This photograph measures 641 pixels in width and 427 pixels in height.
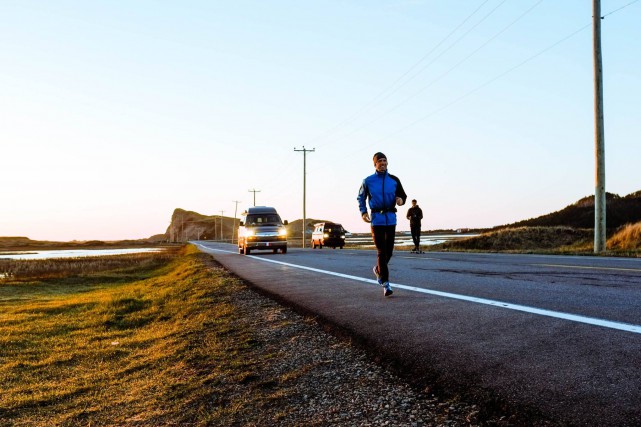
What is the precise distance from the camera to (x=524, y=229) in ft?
127

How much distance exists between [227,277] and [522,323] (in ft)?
30.9

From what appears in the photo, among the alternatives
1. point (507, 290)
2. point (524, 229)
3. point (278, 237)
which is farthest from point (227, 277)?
point (524, 229)

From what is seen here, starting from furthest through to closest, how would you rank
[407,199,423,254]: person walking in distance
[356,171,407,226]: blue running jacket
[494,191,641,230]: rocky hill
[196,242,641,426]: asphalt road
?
[494,191,641,230]: rocky hill < [407,199,423,254]: person walking in distance < [356,171,407,226]: blue running jacket < [196,242,641,426]: asphalt road

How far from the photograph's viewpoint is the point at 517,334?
4.88 meters

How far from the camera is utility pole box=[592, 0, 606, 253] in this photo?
18.7 m

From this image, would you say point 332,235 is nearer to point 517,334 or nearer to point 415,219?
point 415,219

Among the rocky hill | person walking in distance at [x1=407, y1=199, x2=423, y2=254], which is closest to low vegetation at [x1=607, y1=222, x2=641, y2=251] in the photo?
person walking in distance at [x1=407, y1=199, x2=423, y2=254]

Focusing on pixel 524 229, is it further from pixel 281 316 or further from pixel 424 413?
pixel 424 413

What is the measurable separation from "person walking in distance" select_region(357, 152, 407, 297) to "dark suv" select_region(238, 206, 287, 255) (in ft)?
64.0

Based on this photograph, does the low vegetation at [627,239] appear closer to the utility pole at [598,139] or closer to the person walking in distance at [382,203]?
the utility pole at [598,139]

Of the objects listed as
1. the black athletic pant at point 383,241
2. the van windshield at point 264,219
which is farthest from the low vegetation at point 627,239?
the black athletic pant at point 383,241

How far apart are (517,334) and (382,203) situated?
134 inches

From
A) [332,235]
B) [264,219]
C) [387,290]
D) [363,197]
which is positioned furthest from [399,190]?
[332,235]

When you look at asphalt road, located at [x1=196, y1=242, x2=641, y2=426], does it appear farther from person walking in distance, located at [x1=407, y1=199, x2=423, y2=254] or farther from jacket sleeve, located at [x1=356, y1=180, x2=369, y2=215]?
person walking in distance, located at [x1=407, y1=199, x2=423, y2=254]
